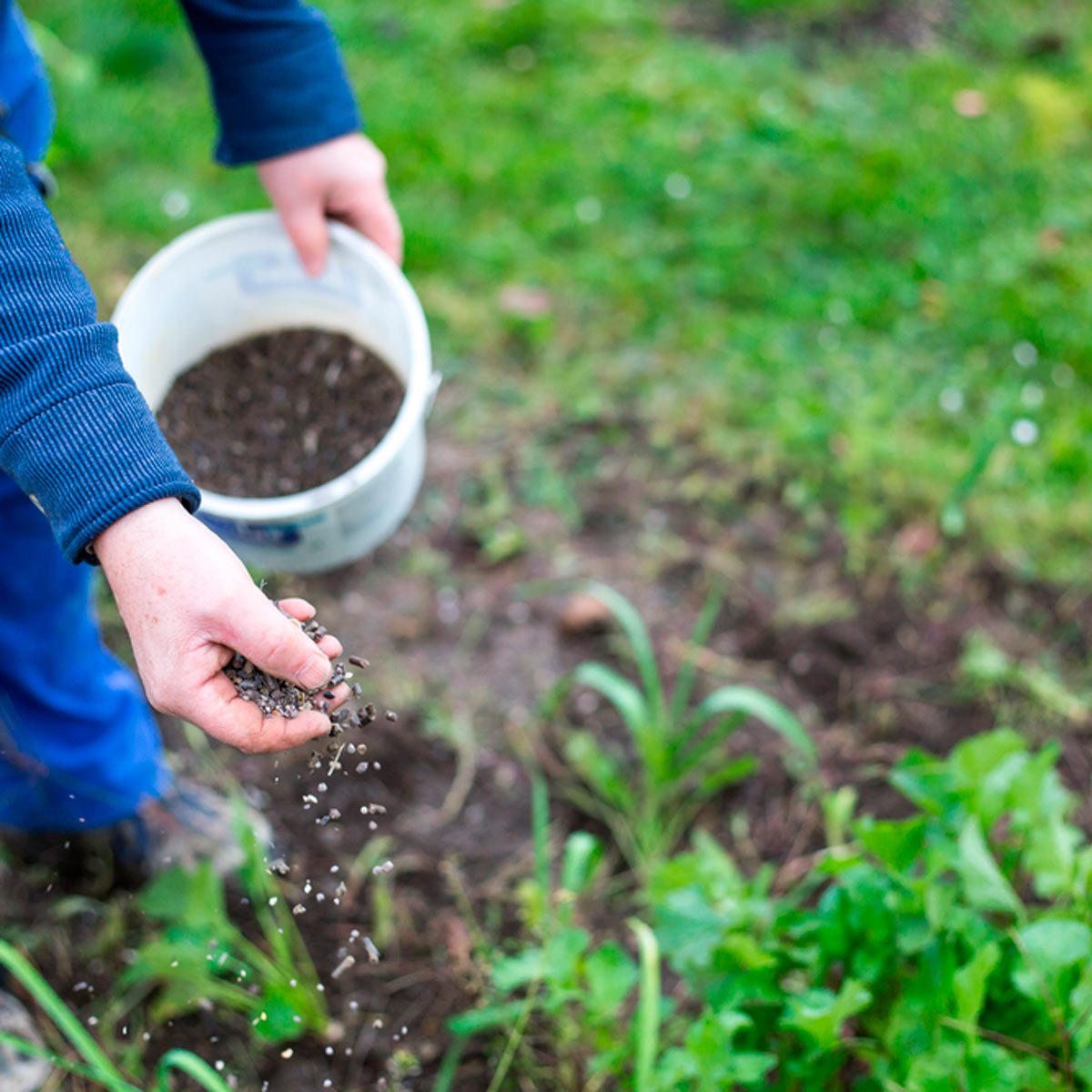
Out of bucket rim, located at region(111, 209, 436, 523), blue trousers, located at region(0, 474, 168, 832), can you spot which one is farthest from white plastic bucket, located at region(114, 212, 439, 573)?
blue trousers, located at region(0, 474, 168, 832)

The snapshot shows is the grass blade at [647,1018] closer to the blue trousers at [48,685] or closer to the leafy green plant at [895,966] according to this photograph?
the leafy green plant at [895,966]

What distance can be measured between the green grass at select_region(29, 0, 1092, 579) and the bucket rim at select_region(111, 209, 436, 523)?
895 millimetres

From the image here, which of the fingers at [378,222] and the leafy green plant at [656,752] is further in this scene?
the leafy green plant at [656,752]

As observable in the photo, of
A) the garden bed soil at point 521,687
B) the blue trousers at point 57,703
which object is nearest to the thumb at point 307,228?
the blue trousers at point 57,703

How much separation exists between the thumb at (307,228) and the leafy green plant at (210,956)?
78 centimetres

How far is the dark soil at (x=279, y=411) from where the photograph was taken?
1.45m

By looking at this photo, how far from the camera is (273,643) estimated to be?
33.4 inches

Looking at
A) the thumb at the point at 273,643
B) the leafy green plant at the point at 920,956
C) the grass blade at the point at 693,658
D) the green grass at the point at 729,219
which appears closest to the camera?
the thumb at the point at 273,643

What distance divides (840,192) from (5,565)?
224cm

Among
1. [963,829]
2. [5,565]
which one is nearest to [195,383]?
[5,565]

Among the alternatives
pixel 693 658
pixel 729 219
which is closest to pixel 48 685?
pixel 693 658

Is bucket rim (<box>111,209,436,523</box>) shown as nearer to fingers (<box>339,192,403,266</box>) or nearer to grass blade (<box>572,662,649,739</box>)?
fingers (<box>339,192,403,266</box>)

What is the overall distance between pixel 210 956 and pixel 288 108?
1.09 meters

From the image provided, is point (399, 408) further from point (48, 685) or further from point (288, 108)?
point (48, 685)
